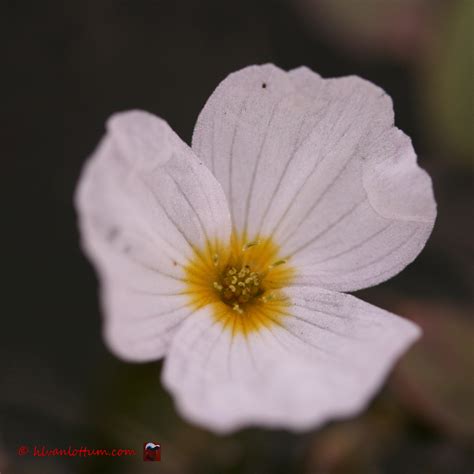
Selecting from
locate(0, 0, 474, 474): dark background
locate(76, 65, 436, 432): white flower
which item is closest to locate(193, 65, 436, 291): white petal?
locate(76, 65, 436, 432): white flower

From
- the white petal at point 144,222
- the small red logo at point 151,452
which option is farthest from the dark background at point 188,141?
the white petal at point 144,222

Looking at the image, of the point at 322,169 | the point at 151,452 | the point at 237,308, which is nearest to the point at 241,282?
the point at 237,308

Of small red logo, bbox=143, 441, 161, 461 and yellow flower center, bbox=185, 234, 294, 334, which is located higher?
yellow flower center, bbox=185, 234, 294, 334

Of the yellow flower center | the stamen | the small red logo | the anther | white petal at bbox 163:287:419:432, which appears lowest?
the small red logo

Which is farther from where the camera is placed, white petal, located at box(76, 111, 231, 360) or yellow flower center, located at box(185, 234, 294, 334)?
yellow flower center, located at box(185, 234, 294, 334)

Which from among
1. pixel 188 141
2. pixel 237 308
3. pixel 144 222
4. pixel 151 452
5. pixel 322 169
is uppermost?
pixel 188 141

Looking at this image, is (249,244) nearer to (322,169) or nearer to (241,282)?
(241,282)

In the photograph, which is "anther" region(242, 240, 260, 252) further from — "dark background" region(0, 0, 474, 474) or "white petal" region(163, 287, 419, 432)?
"dark background" region(0, 0, 474, 474)
